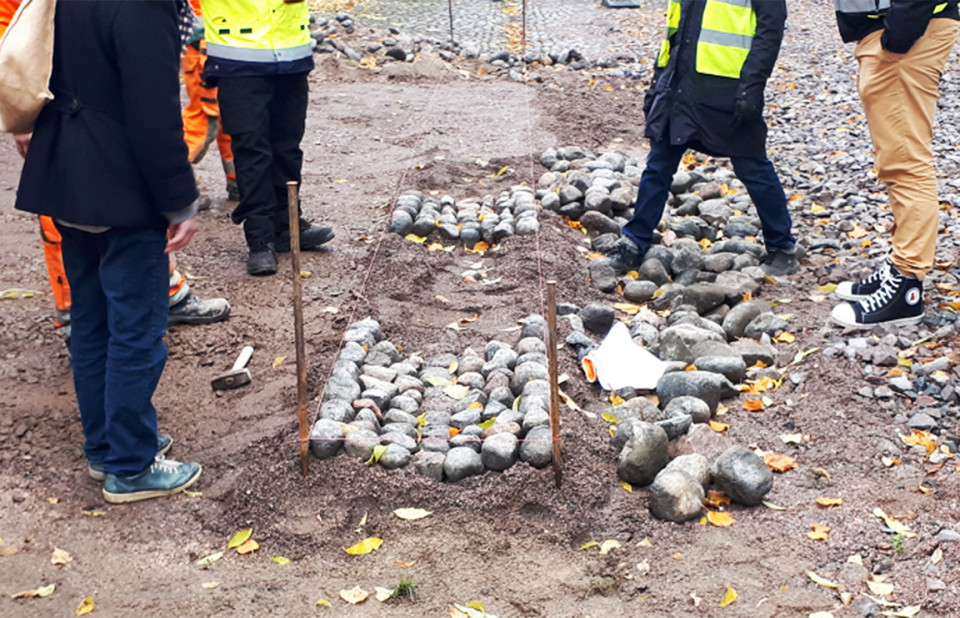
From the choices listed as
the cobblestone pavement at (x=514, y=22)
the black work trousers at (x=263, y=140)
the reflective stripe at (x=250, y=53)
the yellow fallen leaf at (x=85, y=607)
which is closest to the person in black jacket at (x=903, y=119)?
the reflective stripe at (x=250, y=53)

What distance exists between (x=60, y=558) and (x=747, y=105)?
3.75 m

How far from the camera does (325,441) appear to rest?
3492 millimetres

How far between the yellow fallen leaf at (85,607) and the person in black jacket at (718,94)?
3613 millimetres

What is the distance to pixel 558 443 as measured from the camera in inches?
129

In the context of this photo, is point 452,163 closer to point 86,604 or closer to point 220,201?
point 220,201

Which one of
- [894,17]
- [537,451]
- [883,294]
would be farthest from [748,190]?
[537,451]

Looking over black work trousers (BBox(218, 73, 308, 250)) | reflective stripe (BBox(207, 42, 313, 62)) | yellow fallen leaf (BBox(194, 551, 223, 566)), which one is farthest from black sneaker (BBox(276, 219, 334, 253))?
yellow fallen leaf (BBox(194, 551, 223, 566))

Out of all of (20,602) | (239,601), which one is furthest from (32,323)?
(239,601)

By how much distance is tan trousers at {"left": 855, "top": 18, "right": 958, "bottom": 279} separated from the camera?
4176 mm

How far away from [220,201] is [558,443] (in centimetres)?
427

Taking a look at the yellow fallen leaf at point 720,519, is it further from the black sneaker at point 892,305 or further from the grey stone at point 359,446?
the black sneaker at point 892,305

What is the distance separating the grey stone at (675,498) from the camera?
10.4 feet

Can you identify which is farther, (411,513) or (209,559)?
(411,513)

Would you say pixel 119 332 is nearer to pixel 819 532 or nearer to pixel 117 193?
pixel 117 193
